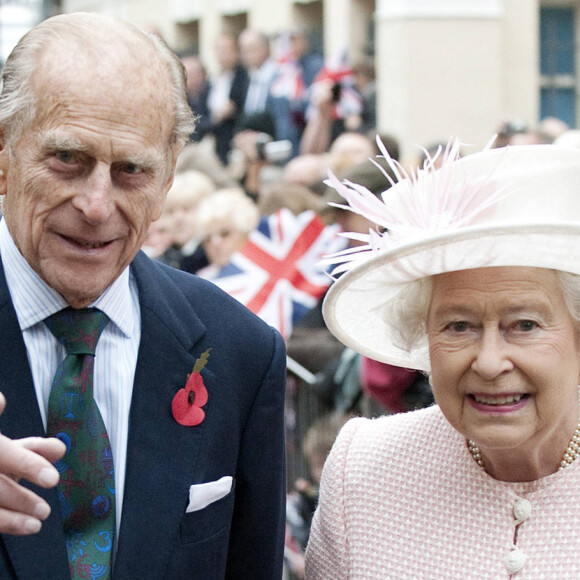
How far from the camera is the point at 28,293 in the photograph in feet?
9.54

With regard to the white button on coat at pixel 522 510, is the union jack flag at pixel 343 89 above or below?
above

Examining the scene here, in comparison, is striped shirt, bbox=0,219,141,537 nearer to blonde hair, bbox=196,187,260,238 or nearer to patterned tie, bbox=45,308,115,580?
patterned tie, bbox=45,308,115,580

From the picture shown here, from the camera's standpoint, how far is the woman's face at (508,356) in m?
2.88

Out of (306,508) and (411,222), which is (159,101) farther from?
(306,508)

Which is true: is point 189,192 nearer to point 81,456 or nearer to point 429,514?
point 429,514

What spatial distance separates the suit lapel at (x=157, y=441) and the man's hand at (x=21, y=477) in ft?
2.14

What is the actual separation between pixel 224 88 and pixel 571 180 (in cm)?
957

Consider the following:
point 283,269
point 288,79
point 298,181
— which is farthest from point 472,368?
point 288,79

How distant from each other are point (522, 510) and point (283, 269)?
3.58 meters

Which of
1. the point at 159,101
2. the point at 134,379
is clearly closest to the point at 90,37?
the point at 159,101

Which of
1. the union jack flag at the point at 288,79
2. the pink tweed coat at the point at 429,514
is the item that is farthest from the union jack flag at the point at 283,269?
the union jack flag at the point at 288,79

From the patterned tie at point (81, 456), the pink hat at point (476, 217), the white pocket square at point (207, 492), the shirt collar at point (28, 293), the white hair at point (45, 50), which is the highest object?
the white hair at point (45, 50)

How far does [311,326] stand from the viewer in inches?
235

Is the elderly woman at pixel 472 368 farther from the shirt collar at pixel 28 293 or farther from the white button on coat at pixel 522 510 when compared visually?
the shirt collar at pixel 28 293
